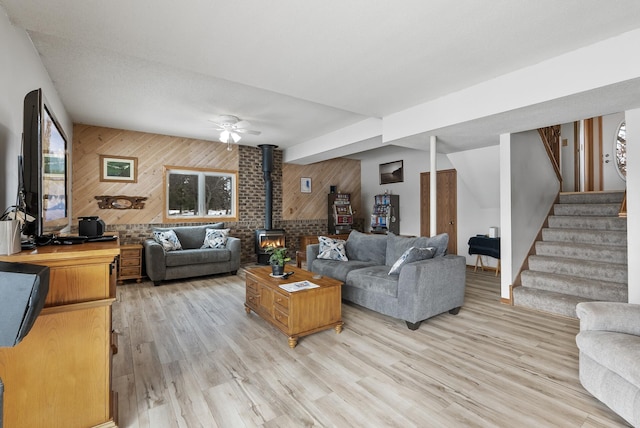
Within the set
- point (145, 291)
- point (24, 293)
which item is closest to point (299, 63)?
point (24, 293)

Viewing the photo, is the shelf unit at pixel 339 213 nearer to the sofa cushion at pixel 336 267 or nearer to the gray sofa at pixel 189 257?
the gray sofa at pixel 189 257

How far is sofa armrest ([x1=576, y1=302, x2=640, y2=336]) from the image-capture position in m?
1.95

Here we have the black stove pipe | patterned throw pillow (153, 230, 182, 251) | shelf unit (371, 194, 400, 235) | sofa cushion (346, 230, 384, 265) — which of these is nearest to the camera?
sofa cushion (346, 230, 384, 265)

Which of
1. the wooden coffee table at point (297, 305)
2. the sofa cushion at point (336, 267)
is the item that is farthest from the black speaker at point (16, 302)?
the sofa cushion at point (336, 267)

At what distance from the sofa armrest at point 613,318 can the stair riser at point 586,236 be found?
2.49 meters

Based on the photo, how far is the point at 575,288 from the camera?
3.59 meters

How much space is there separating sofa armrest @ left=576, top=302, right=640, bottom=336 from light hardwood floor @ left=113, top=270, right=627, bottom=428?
1.50 ft

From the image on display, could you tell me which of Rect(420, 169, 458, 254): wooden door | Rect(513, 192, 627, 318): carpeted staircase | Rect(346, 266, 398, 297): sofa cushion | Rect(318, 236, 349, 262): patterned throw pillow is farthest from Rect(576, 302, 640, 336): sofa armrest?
Rect(420, 169, 458, 254): wooden door

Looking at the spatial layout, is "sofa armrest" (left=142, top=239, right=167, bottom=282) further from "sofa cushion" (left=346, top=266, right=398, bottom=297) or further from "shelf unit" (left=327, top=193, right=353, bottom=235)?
"shelf unit" (left=327, top=193, right=353, bottom=235)

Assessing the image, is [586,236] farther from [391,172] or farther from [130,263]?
[130,263]

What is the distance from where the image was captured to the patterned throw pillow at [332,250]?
14.2ft

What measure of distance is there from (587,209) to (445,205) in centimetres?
245

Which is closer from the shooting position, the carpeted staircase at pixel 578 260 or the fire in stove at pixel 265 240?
the carpeted staircase at pixel 578 260

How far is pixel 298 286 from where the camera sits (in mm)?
2910
